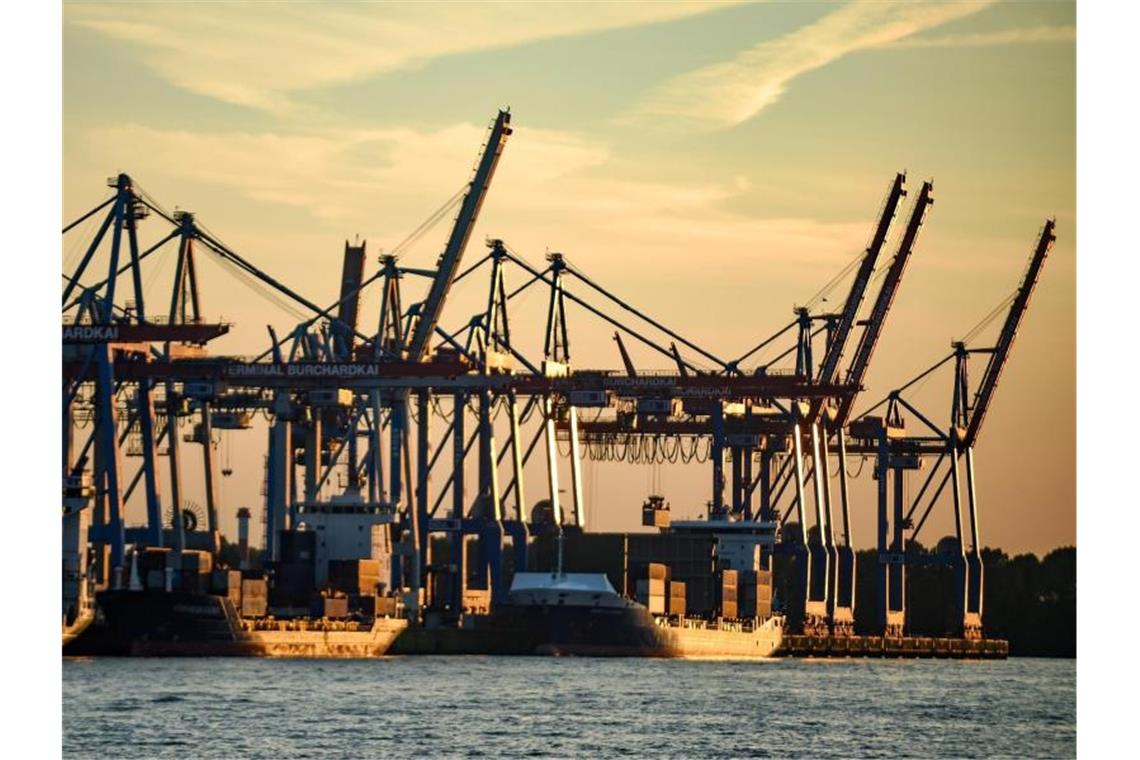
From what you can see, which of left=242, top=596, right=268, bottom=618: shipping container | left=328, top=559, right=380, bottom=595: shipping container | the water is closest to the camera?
the water

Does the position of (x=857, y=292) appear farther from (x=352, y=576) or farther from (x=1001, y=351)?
(x=352, y=576)

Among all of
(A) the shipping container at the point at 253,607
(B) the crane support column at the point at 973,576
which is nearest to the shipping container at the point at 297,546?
(A) the shipping container at the point at 253,607

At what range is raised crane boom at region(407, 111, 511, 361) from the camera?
93000 millimetres

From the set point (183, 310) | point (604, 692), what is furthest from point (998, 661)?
point (604, 692)

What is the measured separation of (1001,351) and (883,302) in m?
5.34

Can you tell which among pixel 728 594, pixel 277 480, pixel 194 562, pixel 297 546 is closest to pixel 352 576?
pixel 297 546

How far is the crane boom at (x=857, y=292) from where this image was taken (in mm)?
106625

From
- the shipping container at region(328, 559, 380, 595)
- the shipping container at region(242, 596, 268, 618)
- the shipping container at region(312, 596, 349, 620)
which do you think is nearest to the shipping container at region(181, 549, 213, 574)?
the shipping container at region(242, 596, 268, 618)

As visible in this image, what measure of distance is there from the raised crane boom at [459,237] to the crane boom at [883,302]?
65.6ft

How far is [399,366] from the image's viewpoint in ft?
292

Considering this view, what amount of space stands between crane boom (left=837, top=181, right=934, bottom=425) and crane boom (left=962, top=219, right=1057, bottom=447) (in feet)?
16.0

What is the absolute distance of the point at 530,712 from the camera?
54.8 m

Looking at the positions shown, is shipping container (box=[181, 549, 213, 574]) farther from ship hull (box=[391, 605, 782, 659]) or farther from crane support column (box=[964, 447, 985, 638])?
crane support column (box=[964, 447, 985, 638])
